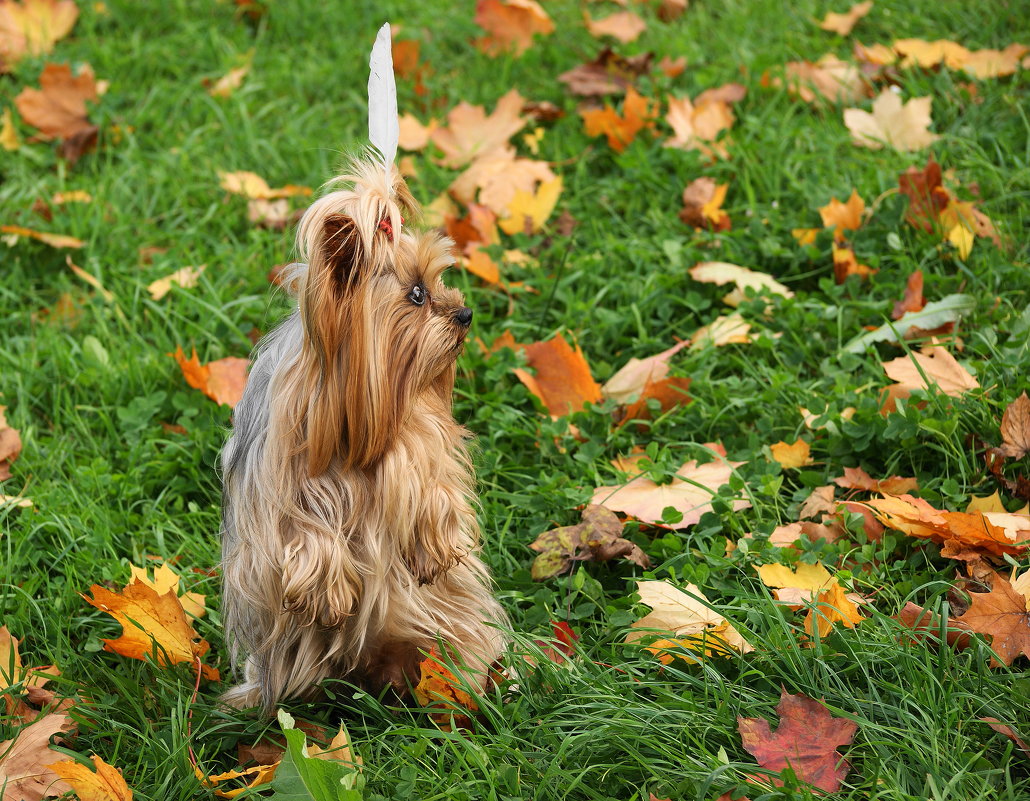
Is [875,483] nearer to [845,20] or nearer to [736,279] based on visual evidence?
[736,279]

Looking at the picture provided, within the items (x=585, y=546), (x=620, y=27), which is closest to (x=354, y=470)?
(x=585, y=546)

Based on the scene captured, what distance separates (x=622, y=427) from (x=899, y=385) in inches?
34.0

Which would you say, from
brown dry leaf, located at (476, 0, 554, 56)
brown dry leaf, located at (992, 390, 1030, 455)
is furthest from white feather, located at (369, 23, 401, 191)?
brown dry leaf, located at (476, 0, 554, 56)

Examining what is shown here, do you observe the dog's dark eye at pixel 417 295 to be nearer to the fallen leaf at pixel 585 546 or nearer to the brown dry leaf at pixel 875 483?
the fallen leaf at pixel 585 546

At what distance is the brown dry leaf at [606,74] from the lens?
4875mm

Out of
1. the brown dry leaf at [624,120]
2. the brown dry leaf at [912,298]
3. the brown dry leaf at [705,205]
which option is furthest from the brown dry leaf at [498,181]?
the brown dry leaf at [912,298]

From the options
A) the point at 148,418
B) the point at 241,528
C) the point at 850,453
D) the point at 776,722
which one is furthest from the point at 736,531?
the point at 148,418

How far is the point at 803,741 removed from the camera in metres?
2.24

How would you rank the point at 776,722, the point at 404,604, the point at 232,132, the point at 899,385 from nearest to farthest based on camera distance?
the point at 776,722 < the point at 404,604 < the point at 899,385 < the point at 232,132

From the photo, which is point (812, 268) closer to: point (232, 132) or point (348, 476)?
point (348, 476)

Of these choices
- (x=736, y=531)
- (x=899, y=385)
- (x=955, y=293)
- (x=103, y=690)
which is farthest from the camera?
(x=955, y=293)

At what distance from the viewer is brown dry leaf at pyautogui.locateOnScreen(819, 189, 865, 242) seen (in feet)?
12.8

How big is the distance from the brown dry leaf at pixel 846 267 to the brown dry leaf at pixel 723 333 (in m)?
0.41

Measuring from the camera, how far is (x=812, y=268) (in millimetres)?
3951
